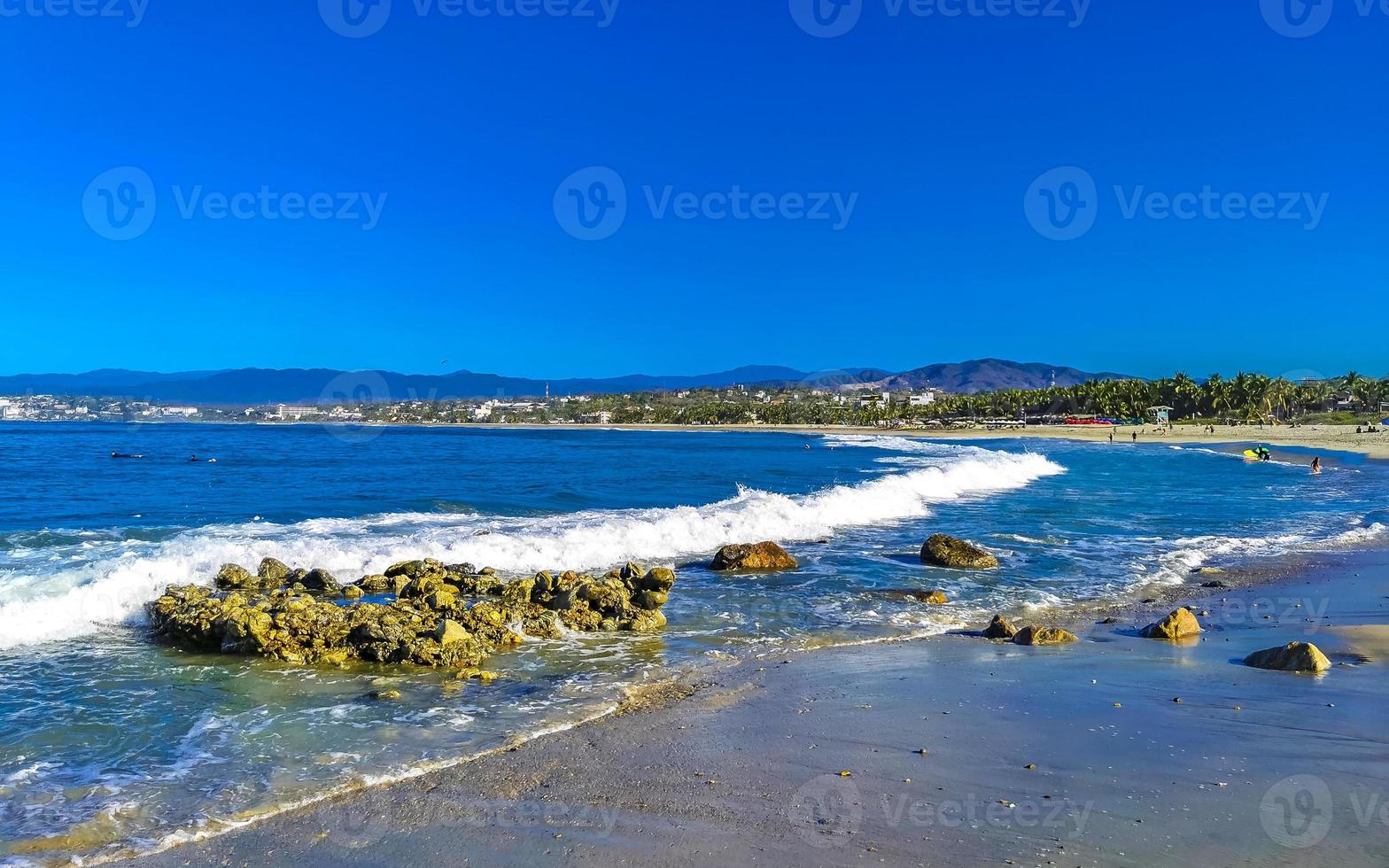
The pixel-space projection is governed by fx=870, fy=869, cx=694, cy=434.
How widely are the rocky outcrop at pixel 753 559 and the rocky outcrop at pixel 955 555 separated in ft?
9.08

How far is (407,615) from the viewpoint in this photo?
36.3 feet

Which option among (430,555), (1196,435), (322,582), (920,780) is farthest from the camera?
(1196,435)

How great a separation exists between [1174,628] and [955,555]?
610 centimetres

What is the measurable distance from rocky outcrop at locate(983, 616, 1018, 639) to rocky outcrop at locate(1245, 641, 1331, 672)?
2.63 m

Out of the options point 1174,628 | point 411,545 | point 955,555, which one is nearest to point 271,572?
point 411,545

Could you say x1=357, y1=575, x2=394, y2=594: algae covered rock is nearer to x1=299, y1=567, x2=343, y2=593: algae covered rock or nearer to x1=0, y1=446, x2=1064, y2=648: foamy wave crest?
x1=299, y1=567, x2=343, y2=593: algae covered rock

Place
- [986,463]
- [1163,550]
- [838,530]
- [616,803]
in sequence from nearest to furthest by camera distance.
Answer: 1. [616,803]
2. [1163,550]
3. [838,530]
4. [986,463]

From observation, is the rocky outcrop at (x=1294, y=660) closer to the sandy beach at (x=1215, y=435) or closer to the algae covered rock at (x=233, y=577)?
the algae covered rock at (x=233, y=577)

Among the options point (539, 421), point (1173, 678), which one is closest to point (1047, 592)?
point (1173, 678)

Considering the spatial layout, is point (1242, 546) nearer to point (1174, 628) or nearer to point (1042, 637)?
point (1174, 628)

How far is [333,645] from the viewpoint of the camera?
10.2 m

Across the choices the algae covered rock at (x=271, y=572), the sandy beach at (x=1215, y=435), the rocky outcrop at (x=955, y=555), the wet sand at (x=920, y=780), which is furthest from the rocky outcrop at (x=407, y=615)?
the sandy beach at (x=1215, y=435)

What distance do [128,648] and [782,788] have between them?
28.7ft

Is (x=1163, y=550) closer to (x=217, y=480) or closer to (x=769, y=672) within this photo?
(x=769, y=672)
